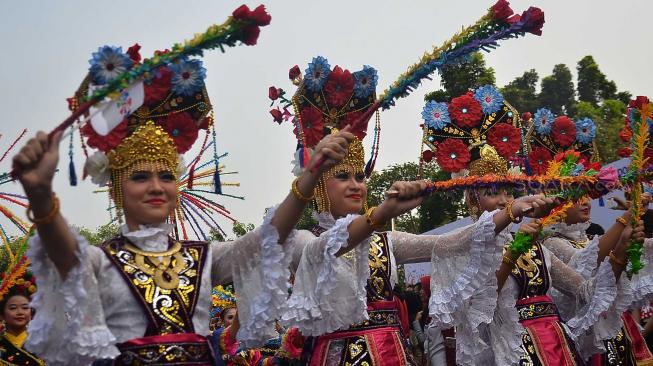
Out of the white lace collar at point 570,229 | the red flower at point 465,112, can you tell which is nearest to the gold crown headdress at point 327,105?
the red flower at point 465,112

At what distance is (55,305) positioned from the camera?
3750 millimetres

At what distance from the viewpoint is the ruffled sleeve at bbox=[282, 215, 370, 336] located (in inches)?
191

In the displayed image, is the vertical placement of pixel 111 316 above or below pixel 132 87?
below

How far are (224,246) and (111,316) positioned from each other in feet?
2.23

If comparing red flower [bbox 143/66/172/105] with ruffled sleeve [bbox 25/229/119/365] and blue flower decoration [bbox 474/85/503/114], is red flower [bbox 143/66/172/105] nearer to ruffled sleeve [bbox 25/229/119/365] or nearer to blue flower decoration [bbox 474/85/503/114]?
ruffled sleeve [bbox 25/229/119/365]

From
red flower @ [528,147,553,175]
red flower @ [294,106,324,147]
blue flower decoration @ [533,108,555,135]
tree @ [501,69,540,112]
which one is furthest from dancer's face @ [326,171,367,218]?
tree @ [501,69,540,112]

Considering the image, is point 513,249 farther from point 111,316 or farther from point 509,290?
point 111,316

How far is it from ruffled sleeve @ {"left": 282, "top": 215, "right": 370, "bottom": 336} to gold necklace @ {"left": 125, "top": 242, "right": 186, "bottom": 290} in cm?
84

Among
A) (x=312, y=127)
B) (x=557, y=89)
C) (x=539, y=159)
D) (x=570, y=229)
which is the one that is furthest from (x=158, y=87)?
(x=557, y=89)

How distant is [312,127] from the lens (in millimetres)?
5723

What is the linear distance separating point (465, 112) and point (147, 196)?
291 cm

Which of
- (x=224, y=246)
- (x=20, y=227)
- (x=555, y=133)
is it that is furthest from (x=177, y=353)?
(x=555, y=133)

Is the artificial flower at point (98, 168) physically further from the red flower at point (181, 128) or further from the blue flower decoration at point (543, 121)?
the blue flower decoration at point (543, 121)

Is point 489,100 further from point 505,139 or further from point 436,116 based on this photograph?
point 436,116
